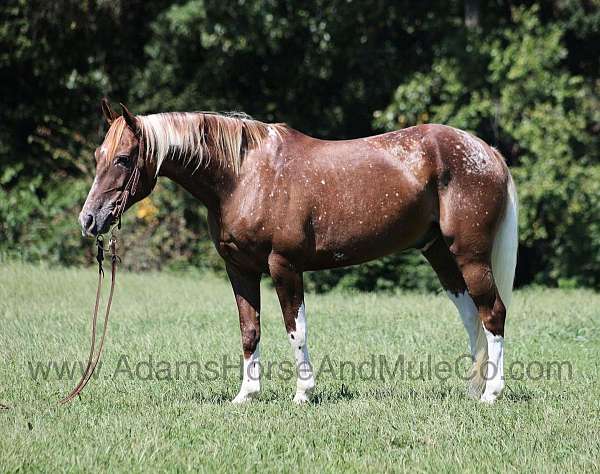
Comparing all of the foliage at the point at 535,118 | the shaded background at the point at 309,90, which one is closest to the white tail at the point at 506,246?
the shaded background at the point at 309,90

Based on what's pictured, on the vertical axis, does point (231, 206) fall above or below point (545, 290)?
above

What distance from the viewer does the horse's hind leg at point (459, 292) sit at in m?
7.14

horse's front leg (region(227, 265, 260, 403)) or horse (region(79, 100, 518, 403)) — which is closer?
horse (region(79, 100, 518, 403))

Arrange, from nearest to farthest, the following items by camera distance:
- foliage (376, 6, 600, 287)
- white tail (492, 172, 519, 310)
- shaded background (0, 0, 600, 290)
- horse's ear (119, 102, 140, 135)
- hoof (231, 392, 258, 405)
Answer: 1. horse's ear (119, 102, 140, 135)
2. hoof (231, 392, 258, 405)
3. white tail (492, 172, 519, 310)
4. foliage (376, 6, 600, 287)
5. shaded background (0, 0, 600, 290)

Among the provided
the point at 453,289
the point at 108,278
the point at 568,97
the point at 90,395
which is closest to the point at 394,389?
the point at 453,289

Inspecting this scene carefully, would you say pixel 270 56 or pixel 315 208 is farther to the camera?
pixel 270 56

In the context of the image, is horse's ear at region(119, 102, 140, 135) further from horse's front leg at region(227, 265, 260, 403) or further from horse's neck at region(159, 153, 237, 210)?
horse's front leg at region(227, 265, 260, 403)

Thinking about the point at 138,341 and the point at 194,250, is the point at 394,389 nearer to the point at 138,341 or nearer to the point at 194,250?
the point at 138,341

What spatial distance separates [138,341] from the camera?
9.17 meters

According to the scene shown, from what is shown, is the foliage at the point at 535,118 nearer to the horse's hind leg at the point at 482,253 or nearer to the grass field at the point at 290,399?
the grass field at the point at 290,399

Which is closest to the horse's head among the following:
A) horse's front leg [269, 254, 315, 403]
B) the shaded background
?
horse's front leg [269, 254, 315, 403]

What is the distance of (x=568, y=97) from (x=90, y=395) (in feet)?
36.2

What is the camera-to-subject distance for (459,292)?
7.28m

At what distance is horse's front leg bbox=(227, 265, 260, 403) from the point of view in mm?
6793
